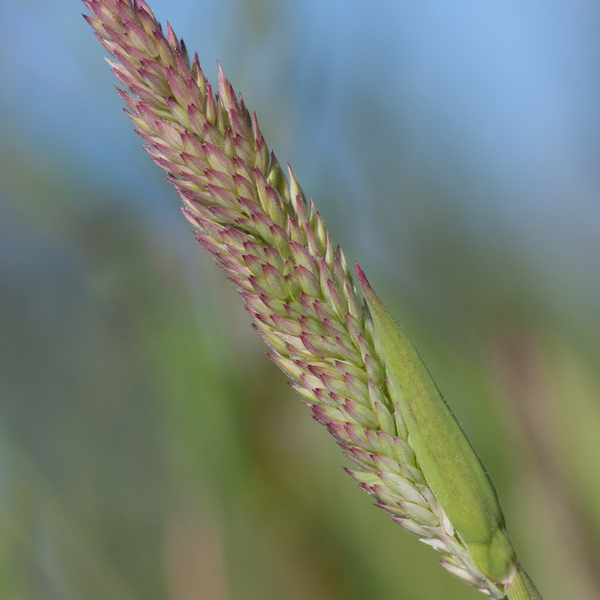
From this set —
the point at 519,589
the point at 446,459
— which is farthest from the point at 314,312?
the point at 519,589

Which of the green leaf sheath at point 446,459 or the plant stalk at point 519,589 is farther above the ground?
the green leaf sheath at point 446,459

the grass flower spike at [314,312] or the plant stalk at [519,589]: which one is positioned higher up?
the grass flower spike at [314,312]

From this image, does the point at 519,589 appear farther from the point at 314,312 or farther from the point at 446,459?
the point at 314,312

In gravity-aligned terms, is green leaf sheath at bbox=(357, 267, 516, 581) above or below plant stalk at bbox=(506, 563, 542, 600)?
above

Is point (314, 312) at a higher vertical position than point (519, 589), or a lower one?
higher

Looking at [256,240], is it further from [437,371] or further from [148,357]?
[148,357]
